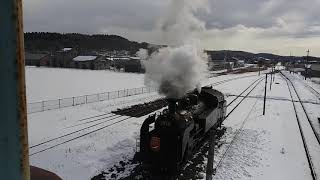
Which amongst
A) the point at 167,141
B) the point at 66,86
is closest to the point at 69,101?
the point at 66,86

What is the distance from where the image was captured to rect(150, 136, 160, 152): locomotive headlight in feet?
42.3

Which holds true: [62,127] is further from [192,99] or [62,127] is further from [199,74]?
[199,74]

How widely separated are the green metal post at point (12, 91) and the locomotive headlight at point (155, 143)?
1131 cm

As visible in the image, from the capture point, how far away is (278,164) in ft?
55.3

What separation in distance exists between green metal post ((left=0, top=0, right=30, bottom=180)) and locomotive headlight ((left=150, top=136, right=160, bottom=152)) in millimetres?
11309

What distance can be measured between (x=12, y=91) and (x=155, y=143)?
37.9 feet

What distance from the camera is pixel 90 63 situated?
112 m

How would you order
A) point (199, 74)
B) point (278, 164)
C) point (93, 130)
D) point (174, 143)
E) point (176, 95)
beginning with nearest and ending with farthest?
point (174, 143), point (176, 95), point (199, 74), point (278, 164), point (93, 130)

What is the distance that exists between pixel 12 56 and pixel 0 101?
23 centimetres

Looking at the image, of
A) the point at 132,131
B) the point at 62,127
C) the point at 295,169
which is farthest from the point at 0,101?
the point at 62,127

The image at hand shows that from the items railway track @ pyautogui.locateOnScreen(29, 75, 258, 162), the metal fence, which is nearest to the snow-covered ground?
the metal fence

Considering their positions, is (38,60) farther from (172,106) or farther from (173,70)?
(172,106)

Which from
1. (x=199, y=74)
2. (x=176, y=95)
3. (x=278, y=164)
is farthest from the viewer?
(x=278, y=164)

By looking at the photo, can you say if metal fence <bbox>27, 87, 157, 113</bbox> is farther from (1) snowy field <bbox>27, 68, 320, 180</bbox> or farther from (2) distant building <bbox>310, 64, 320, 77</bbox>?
(2) distant building <bbox>310, 64, 320, 77</bbox>
